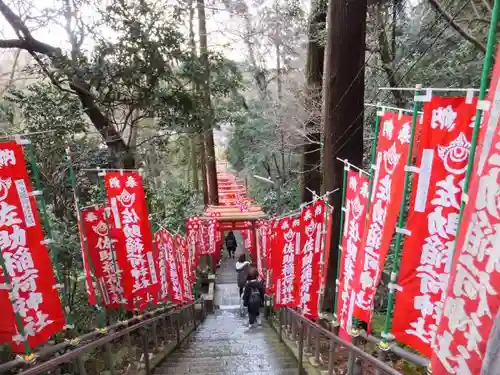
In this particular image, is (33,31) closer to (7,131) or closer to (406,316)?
(7,131)

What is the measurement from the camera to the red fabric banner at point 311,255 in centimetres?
604

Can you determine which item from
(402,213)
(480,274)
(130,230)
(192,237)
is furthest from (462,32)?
(192,237)

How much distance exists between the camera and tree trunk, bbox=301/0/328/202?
10.8m

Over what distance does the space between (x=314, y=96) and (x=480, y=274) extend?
10.9 m

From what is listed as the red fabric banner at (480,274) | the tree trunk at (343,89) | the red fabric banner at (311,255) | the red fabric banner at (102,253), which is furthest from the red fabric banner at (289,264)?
the red fabric banner at (480,274)

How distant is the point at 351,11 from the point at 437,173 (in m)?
4.69

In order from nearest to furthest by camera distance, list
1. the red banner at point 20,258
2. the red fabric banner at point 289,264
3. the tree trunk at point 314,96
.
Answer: the red banner at point 20,258, the red fabric banner at point 289,264, the tree trunk at point 314,96

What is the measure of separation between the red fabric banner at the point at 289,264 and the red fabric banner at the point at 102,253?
2842 mm

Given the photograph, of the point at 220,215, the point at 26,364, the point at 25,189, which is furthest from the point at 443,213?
the point at 220,215

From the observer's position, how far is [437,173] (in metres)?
2.96

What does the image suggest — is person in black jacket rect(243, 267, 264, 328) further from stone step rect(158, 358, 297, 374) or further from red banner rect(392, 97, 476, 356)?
red banner rect(392, 97, 476, 356)

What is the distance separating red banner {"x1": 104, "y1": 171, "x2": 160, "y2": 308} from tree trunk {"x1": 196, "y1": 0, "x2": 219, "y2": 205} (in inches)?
154

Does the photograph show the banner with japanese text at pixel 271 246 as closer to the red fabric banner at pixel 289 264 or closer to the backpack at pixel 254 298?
the backpack at pixel 254 298

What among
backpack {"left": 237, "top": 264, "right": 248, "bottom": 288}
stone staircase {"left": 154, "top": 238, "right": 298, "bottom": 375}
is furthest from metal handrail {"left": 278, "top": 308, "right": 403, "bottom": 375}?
backpack {"left": 237, "top": 264, "right": 248, "bottom": 288}
